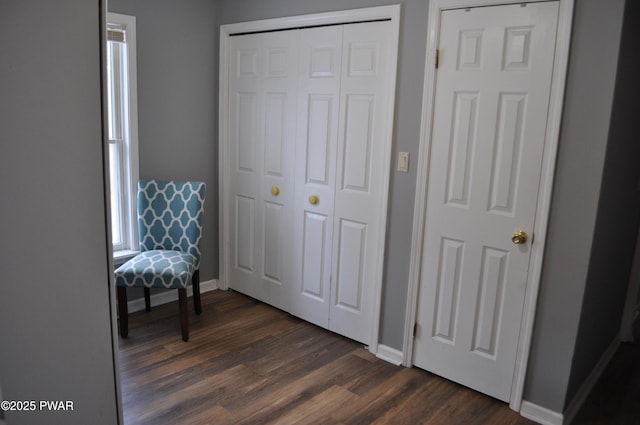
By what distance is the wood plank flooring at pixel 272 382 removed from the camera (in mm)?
2322

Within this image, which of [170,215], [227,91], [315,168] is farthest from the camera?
[227,91]

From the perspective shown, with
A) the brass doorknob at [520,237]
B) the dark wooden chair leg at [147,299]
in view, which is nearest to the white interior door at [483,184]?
the brass doorknob at [520,237]

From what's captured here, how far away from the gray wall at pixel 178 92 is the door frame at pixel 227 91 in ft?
0.26

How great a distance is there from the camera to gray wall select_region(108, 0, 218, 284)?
321 cm

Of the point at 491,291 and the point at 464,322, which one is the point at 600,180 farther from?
the point at 464,322

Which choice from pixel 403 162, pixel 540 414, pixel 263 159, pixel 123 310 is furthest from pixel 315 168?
pixel 540 414

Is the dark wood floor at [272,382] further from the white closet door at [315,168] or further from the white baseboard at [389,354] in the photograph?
the white closet door at [315,168]

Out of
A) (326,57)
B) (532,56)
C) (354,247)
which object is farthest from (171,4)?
(532,56)

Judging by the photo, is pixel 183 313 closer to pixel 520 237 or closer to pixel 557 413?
pixel 520 237

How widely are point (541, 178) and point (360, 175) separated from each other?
1045 millimetres

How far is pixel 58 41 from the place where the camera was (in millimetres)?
1061

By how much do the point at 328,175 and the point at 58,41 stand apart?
6.95 ft

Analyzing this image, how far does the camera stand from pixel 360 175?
2.91m

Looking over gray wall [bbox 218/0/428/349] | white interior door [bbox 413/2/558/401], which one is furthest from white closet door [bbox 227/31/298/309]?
white interior door [bbox 413/2/558/401]
